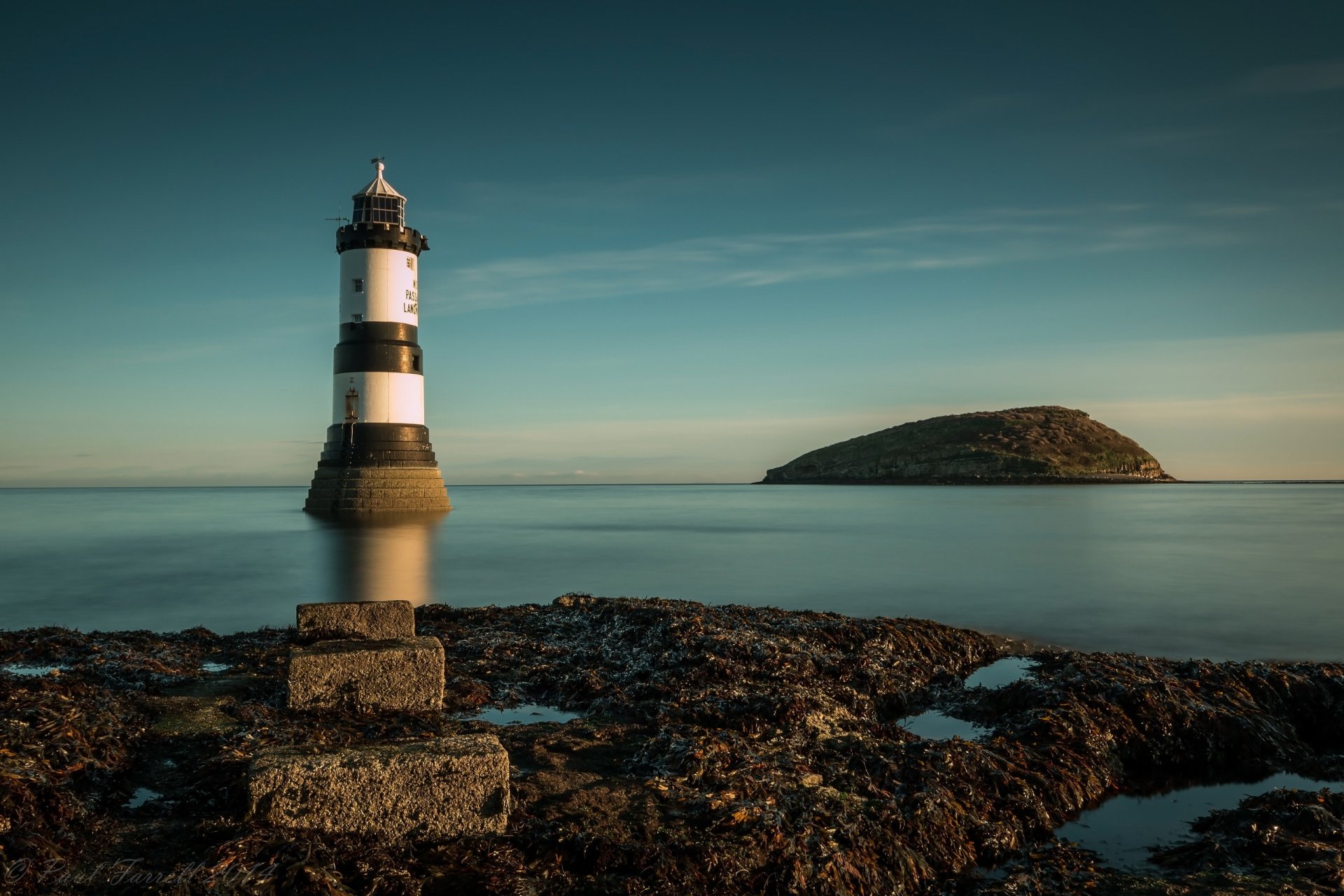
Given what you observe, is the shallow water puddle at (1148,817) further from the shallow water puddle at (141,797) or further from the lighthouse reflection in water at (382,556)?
the lighthouse reflection in water at (382,556)

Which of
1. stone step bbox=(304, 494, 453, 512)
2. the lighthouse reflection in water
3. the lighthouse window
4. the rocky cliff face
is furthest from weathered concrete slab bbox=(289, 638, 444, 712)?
the rocky cliff face

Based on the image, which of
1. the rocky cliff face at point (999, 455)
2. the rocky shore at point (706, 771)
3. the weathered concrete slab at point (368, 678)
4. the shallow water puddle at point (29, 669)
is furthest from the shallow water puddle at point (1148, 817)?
the rocky cliff face at point (999, 455)

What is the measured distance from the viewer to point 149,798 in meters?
4.89

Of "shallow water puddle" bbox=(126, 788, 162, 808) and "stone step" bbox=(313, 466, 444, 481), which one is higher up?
"stone step" bbox=(313, 466, 444, 481)

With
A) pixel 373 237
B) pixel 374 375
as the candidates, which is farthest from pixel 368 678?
pixel 373 237

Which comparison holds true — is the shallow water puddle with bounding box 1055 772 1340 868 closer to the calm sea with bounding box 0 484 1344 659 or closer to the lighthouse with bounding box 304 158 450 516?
the calm sea with bounding box 0 484 1344 659

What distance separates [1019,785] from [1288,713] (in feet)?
13.2

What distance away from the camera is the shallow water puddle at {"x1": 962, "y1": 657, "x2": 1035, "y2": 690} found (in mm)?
9219

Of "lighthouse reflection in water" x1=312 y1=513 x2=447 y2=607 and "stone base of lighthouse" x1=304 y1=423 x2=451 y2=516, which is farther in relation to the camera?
"stone base of lighthouse" x1=304 y1=423 x2=451 y2=516

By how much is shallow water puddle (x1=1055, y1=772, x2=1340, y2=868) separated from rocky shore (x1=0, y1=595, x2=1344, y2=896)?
141 mm

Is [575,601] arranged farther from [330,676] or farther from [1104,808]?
[1104,808]

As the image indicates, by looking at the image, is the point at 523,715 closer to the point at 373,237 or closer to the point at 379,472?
the point at 379,472

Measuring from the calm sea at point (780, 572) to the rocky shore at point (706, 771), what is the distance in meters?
6.75

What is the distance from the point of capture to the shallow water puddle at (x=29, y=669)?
8.47 m
